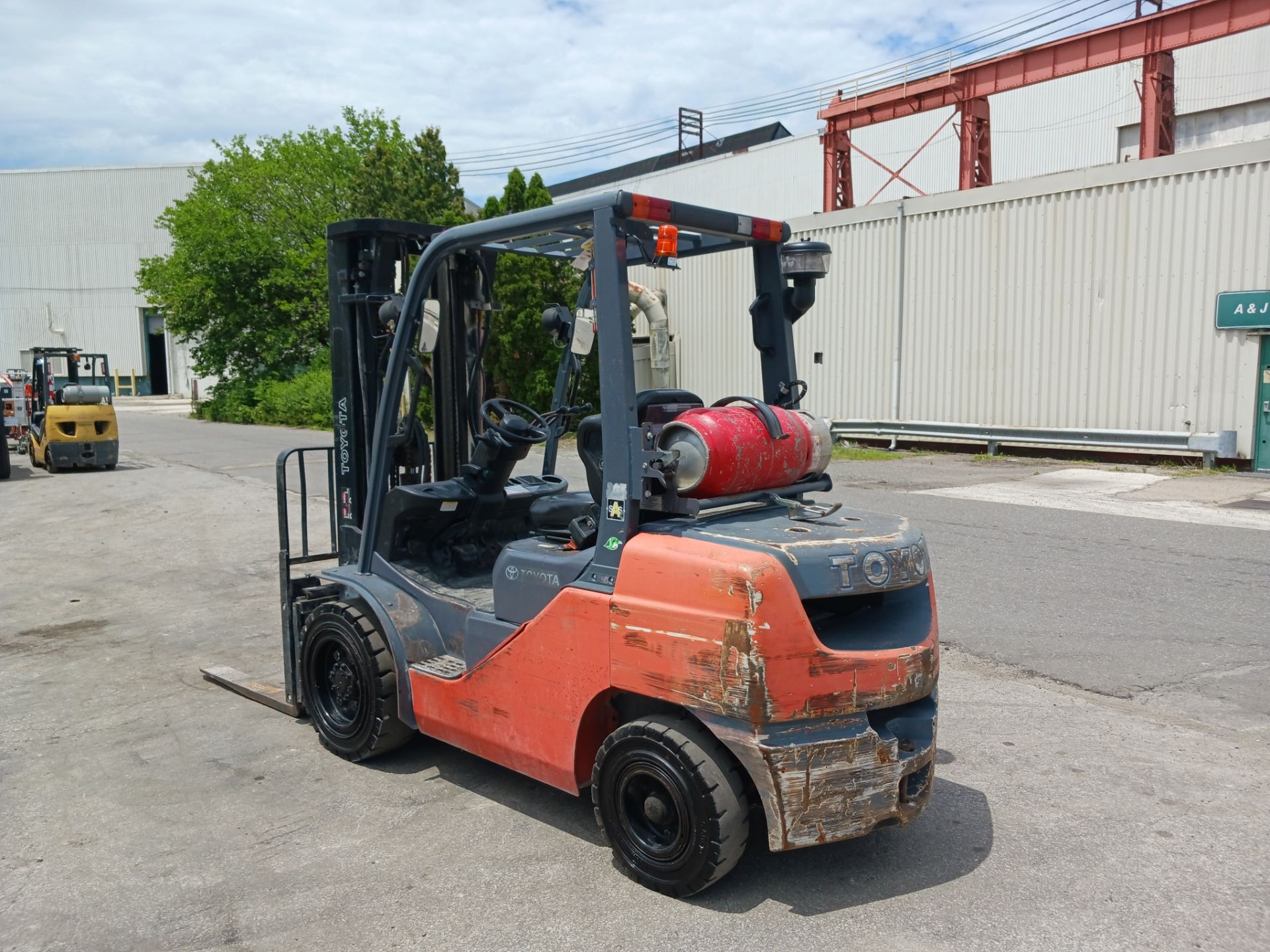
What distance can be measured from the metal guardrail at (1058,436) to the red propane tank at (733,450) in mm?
14209

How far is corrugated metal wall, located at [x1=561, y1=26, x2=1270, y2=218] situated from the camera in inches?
1088

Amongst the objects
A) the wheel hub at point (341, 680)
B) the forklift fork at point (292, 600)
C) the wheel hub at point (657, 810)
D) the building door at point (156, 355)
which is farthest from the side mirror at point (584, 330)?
the building door at point (156, 355)

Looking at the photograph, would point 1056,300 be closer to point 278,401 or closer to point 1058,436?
point 1058,436

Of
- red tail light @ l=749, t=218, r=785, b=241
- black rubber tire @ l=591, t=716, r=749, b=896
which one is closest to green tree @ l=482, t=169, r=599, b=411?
red tail light @ l=749, t=218, r=785, b=241

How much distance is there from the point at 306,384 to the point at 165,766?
99.6 ft

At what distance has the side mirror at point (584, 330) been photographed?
4.12m

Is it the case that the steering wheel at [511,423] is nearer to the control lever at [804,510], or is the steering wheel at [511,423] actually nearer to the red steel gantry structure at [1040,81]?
the control lever at [804,510]

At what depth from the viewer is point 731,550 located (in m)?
3.59

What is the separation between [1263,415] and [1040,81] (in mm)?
9690

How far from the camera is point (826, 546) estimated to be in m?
3.68

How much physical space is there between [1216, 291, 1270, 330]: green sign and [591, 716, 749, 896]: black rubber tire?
15.3 metres

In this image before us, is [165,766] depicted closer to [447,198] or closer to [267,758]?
[267,758]

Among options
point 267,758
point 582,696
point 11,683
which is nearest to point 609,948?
point 582,696

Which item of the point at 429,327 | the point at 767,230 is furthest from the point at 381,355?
the point at 767,230
